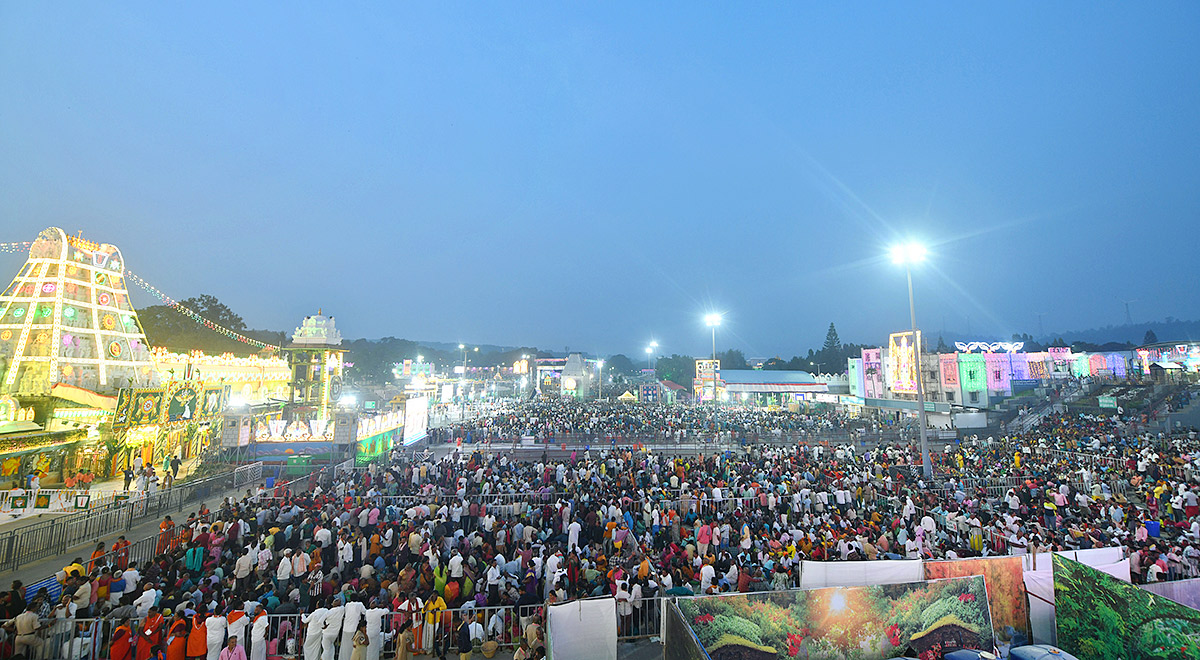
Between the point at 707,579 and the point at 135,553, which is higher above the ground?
the point at 707,579

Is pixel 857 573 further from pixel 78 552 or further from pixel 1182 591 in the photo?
pixel 78 552

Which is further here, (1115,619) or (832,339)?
(832,339)

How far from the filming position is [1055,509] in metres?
11.9

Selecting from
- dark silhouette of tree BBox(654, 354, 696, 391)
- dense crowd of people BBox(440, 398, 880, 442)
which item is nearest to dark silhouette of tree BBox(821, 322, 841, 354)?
dark silhouette of tree BBox(654, 354, 696, 391)

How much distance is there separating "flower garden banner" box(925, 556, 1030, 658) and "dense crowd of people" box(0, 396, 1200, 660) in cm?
138

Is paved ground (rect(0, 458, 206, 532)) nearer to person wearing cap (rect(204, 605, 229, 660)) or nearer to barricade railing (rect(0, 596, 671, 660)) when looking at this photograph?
barricade railing (rect(0, 596, 671, 660))

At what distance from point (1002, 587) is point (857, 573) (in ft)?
7.28

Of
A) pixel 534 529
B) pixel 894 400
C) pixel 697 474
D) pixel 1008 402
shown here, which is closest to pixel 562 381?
pixel 894 400

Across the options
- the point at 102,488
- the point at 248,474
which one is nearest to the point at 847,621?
the point at 248,474

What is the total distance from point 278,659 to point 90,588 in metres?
3.36

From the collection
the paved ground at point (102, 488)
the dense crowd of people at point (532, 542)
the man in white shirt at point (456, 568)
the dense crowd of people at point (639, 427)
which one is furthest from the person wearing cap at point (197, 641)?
the dense crowd of people at point (639, 427)

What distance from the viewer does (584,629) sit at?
614 centimetres

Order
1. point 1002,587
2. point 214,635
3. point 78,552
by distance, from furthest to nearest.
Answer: point 78,552, point 1002,587, point 214,635

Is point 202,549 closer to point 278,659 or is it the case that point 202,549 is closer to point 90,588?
point 90,588
